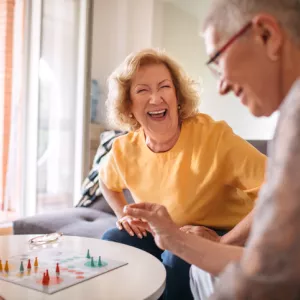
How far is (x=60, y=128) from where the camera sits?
10.6ft

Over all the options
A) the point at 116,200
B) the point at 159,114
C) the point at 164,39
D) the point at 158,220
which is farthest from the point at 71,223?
the point at 164,39

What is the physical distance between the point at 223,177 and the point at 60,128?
1.90 metres

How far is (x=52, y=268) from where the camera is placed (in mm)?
1206

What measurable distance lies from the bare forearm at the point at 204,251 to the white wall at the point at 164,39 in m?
1.75

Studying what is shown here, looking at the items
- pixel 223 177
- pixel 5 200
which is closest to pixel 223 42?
pixel 223 177

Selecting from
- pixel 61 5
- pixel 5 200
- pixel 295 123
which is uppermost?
pixel 61 5

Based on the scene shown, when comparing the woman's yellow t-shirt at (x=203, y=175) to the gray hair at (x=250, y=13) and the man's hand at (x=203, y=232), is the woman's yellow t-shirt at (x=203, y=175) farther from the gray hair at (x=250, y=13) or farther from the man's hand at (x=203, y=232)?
the gray hair at (x=250, y=13)

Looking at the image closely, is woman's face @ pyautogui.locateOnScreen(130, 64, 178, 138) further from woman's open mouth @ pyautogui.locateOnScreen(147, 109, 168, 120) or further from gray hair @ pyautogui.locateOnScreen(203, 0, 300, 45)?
gray hair @ pyautogui.locateOnScreen(203, 0, 300, 45)

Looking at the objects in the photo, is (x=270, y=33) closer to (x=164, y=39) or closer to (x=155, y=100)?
(x=155, y=100)

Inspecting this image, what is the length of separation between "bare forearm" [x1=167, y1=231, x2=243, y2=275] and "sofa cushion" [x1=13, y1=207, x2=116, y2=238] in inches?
44.5

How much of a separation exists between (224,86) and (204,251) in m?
0.33

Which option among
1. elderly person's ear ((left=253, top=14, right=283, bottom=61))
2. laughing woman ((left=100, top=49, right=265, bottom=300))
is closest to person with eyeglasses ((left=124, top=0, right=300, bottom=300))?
elderly person's ear ((left=253, top=14, right=283, bottom=61))

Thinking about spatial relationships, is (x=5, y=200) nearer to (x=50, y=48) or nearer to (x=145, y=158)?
(x=50, y=48)

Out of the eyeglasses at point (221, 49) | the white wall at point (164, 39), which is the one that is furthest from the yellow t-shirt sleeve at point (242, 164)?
the white wall at point (164, 39)
